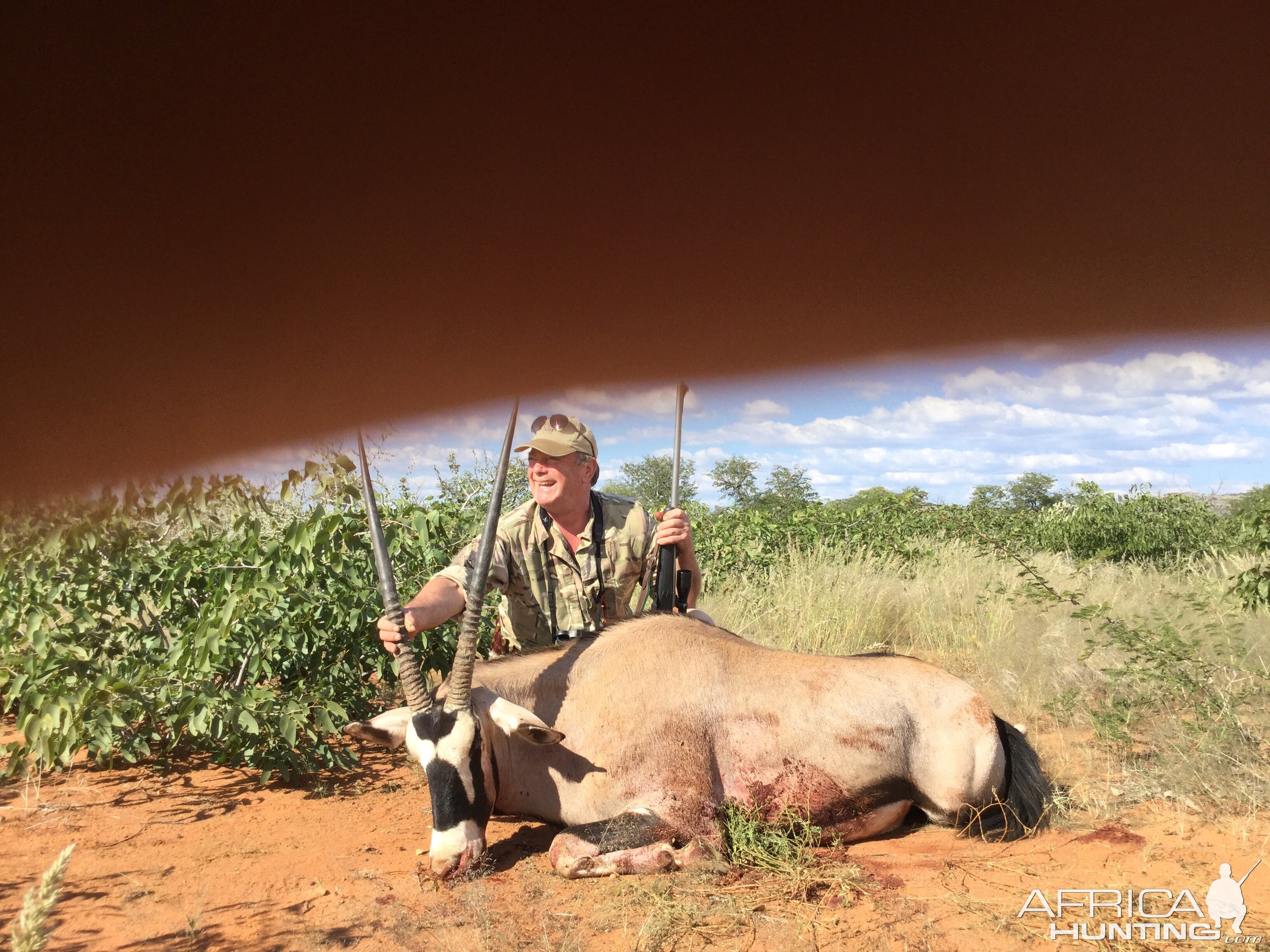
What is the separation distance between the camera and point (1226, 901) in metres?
3.15

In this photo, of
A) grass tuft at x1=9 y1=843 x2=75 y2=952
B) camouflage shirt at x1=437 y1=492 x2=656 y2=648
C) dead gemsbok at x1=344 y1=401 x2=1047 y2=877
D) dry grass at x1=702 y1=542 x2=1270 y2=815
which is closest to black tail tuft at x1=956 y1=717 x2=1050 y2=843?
dead gemsbok at x1=344 y1=401 x2=1047 y2=877

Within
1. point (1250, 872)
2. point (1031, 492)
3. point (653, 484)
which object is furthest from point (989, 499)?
point (1250, 872)

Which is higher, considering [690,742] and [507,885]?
[690,742]

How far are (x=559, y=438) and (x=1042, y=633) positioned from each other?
490 cm

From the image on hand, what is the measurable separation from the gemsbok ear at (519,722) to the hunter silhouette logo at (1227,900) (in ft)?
8.26

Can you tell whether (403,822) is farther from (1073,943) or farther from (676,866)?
(1073,943)

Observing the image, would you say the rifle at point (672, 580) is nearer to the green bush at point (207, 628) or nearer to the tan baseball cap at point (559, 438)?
the tan baseball cap at point (559, 438)

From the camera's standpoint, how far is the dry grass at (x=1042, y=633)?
448cm

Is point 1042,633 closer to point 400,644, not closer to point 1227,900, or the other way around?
point 1227,900

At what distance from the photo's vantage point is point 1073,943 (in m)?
2.93

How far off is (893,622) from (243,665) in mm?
6093

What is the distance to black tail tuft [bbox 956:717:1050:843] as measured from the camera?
4.10 meters

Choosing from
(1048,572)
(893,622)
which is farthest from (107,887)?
(1048,572)

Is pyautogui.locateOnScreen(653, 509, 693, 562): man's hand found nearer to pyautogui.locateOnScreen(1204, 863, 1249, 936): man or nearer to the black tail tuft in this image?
the black tail tuft
